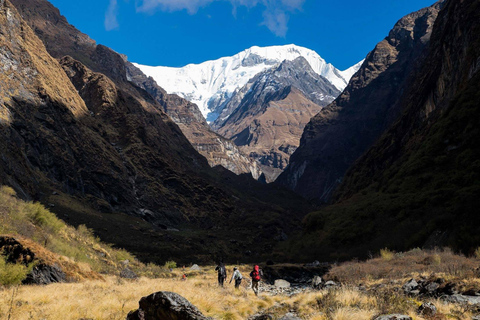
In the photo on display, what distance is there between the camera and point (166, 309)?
27.3ft

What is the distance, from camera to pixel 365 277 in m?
21.8

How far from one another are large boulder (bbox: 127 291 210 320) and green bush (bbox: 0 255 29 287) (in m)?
7.31

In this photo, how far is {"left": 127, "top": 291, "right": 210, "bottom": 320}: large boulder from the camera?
8.08 m

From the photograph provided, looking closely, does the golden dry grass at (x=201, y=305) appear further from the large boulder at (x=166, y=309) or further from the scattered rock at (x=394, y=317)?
the large boulder at (x=166, y=309)

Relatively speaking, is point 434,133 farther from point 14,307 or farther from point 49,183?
point 49,183

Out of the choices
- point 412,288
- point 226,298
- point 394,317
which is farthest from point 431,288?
point 226,298

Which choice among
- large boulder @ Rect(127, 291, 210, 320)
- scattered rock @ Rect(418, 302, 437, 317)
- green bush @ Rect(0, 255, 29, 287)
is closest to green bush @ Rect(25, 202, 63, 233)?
green bush @ Rect(0, 255, 29, 287)

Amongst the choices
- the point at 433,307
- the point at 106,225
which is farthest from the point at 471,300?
the point at 106,225

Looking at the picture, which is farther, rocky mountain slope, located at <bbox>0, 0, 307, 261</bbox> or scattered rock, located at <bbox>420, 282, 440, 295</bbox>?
rocky mountain slope, located at <bbox>0, 0, 307, 261</bbox>

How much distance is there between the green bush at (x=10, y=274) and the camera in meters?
12.9

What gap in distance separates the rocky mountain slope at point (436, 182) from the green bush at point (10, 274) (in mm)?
28247

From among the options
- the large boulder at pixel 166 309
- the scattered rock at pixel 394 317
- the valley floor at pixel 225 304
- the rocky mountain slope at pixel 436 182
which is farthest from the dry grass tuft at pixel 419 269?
the large boulder at pixel 166 309

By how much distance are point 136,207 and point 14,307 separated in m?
81.7

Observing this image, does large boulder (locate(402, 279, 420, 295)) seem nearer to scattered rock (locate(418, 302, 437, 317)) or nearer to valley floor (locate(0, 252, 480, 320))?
valley floor (locate(0, 252, 480, 320))
